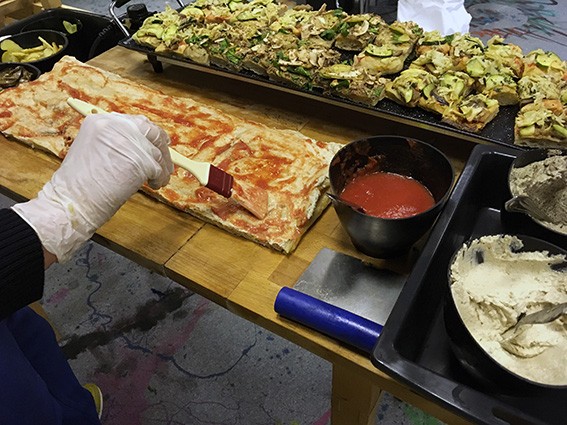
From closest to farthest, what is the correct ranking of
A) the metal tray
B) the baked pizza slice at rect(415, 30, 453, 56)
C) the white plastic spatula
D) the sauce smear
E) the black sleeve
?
1. the black sleeve
2. the sauce smear
3. the white plastic spatula
4. the metal tray
5. the baked pizza slice at rect(415, 30, 453, 56)

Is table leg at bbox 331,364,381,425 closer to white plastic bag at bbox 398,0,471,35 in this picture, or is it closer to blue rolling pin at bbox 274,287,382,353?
blue rolling pin at bbox 274,287,382,353

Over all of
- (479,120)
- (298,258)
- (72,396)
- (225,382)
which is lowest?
(225,382)

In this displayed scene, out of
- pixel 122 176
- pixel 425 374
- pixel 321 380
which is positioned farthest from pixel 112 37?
pixel 425 374

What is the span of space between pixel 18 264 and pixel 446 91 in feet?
4.28

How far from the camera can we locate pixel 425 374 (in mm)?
868

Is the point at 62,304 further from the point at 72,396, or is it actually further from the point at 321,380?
the point at 321,380

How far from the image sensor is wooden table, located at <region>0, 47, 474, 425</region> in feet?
3.64

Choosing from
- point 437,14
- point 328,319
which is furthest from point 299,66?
point 437,14

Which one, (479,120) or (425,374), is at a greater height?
(479,120)

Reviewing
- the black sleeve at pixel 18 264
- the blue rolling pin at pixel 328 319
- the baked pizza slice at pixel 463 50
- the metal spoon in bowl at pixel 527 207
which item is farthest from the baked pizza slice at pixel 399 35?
the black sleeve at pixel 18 264

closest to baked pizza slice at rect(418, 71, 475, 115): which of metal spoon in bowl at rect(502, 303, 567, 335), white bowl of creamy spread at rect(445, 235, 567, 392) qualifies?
white bowl of creamy spread at rect(445, 235, 567, 392)

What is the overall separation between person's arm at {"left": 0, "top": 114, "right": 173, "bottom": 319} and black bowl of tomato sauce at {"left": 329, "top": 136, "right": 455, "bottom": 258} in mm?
501

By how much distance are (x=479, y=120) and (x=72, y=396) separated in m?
1.50

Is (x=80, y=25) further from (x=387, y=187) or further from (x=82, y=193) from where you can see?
(x=387, y=187)
